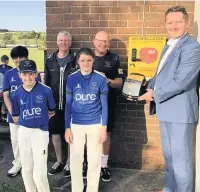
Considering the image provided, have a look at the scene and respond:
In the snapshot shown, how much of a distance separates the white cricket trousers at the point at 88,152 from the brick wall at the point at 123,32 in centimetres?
116

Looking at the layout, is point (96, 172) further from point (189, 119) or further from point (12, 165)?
point (12, 165)

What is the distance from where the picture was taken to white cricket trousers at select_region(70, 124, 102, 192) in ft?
10.8

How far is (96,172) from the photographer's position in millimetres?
3381

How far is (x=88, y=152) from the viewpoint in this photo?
3346mm

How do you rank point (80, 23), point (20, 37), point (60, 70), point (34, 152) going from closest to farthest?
point (34, 152) → point (60, 70) → point (80, 23) → point (20, 37)

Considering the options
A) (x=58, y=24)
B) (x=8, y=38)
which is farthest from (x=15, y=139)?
(x=8, y=38)

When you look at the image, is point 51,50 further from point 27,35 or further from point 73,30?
point 27,35

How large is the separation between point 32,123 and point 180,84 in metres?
1.58

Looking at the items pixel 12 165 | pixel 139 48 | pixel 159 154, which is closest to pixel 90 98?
pixel 139 48

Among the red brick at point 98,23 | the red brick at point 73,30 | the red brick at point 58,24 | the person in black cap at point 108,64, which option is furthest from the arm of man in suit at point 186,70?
the red brick at point 58,24

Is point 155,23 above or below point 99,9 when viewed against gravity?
below

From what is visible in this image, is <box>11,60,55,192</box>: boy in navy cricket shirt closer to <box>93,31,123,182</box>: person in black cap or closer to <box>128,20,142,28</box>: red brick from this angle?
<box>93,31,123,182</box>: person in black cap

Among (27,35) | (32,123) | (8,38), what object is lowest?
(32,123)

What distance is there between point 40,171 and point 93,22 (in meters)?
2.16
